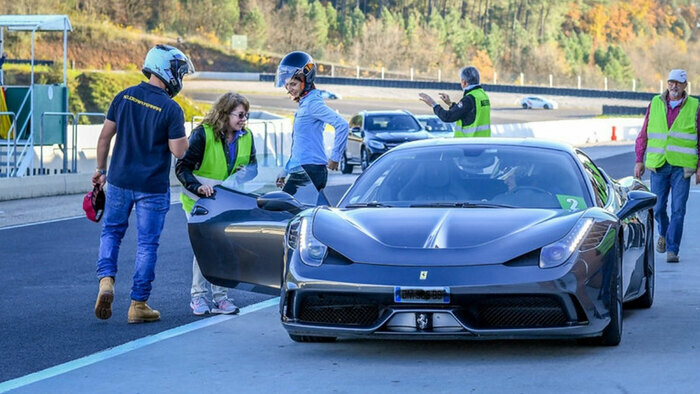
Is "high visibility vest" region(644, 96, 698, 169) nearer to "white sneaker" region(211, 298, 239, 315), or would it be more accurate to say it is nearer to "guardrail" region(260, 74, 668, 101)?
"white sneaker" region(211, 298, 239, 315)

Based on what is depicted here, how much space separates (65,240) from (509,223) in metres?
9.11

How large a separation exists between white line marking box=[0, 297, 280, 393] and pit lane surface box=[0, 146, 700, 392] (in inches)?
2.3

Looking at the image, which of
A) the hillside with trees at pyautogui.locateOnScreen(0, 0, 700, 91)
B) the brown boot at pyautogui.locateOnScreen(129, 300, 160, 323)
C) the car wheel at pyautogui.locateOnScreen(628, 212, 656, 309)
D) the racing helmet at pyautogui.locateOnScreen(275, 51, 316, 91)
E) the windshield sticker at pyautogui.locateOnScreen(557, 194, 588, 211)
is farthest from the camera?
the hillside with trees at pyautogui.locateOnScreen(0, 0, 700, 91)

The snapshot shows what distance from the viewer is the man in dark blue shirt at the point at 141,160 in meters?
8.73

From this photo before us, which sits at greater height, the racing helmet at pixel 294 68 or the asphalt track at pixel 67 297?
the racing helmet at pixel 294 68

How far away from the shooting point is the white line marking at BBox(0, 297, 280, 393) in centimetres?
672

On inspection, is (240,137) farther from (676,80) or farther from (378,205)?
(676,80)

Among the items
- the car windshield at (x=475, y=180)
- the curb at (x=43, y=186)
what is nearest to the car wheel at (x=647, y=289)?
the car windshield at (x=475, y=180)

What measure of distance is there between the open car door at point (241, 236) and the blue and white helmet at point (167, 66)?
28.5 inches

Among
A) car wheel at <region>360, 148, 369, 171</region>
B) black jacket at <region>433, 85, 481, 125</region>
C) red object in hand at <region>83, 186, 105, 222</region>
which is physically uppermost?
black jacket at <region>433, 85, 481, 125</region>

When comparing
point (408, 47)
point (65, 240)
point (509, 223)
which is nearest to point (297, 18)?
point (408, 47)

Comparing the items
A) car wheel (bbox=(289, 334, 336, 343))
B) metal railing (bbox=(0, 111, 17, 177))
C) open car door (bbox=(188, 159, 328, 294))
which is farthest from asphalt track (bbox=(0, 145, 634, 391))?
metal railing (bbox=(0, 111, 17, 177))

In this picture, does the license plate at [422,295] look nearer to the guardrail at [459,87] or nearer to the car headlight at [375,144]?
the car headlight at [375,144]

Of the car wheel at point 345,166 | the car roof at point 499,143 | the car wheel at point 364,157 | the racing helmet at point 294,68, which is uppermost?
the racing helmet at point 294,68
